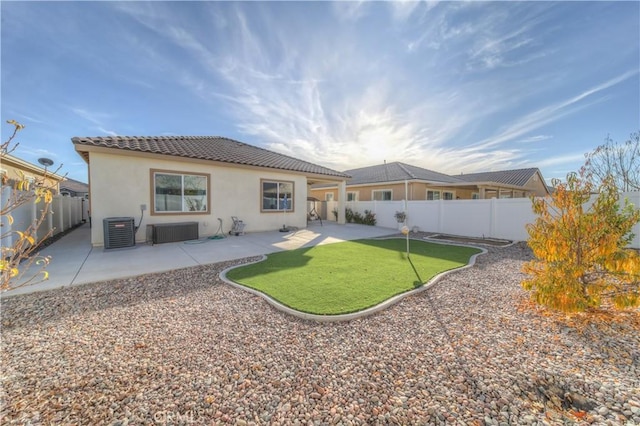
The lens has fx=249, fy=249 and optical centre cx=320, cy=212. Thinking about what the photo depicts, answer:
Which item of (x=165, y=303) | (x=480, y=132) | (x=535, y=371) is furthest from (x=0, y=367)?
(x=480, y=132)

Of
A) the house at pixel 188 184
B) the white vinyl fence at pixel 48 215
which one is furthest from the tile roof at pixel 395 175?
the white vinyl fence at pixel 48 215

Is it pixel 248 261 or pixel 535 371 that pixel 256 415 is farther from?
pixel 248 261

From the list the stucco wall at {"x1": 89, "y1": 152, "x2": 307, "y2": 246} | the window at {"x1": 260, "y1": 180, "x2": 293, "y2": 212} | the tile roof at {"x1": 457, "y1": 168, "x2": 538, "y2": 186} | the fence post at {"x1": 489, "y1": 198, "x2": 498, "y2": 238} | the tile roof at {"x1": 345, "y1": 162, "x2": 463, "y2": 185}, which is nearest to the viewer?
→ the stucco wall at {"x1": 89, "y1": 152, "x2": 307, "y2": 246}

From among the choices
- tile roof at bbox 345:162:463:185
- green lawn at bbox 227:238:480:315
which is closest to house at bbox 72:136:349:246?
green lawn at bbox 227:238:480:315

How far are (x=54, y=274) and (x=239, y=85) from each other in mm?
8345

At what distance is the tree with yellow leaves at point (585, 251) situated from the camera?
3721mm

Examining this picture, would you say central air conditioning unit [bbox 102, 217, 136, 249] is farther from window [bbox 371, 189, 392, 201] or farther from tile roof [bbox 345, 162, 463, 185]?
window [bbox 371, 189, 392, 201]

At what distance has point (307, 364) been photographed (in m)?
2.79

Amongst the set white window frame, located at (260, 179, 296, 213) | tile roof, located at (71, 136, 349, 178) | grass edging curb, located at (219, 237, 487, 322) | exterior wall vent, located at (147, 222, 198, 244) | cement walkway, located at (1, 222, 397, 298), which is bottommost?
grass edging curb, located at (219, 237, 487, 322)

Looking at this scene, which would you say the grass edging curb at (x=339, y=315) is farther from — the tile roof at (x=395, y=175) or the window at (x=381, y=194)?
the window at (x=381, y=194)

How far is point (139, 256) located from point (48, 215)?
700cm

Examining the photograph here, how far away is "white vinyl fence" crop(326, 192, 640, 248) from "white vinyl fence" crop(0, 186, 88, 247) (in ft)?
47.0

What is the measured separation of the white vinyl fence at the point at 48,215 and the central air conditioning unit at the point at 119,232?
1.27m

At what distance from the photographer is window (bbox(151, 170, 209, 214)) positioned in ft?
32.6
